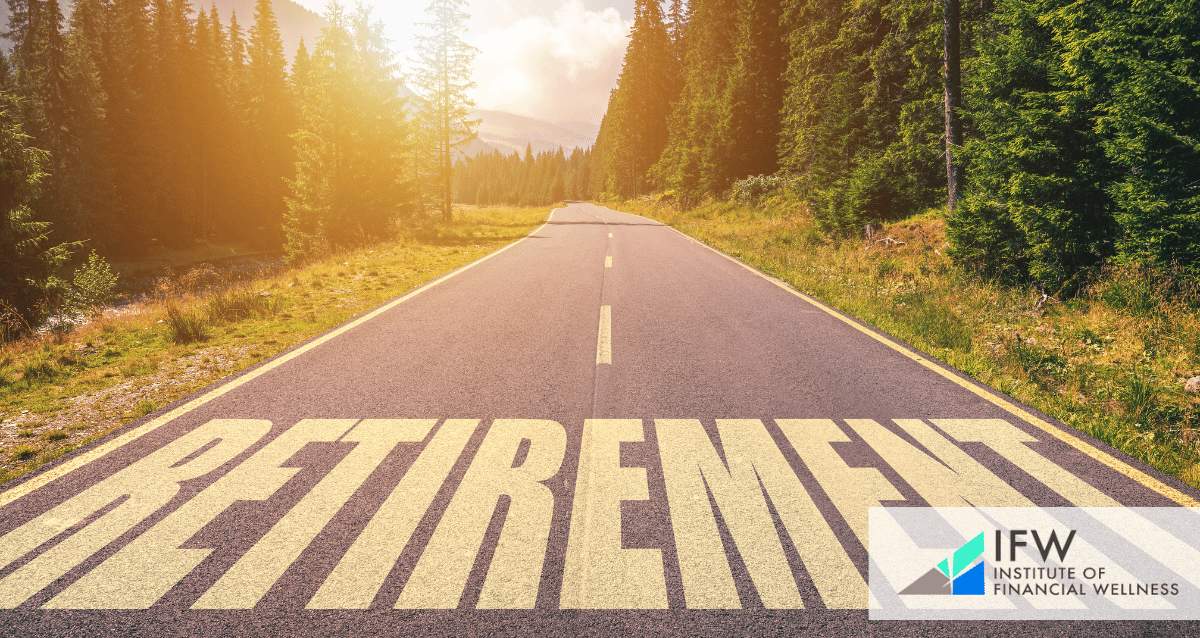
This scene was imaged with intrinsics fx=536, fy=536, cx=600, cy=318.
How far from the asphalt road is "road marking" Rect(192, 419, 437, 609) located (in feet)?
0.04

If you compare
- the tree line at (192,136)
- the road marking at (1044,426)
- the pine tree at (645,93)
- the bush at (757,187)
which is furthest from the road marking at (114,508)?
the pine tree at (645,93)

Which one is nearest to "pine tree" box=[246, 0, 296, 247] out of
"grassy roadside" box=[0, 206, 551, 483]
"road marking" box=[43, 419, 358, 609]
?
"grassy roadside" box=[0, 206, 551, 483]

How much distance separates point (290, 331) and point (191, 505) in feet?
16.8

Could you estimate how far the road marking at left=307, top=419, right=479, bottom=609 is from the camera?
8.05ft

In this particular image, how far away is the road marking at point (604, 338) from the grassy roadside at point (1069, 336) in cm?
393

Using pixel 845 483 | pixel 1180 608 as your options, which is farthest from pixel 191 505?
pixel 1180 608

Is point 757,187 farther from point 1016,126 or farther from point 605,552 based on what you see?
point 605,552

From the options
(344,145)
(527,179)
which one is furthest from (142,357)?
(527,179)

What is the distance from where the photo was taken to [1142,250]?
23.7 feet

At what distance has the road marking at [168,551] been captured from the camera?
2434mm

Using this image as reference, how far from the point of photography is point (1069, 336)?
693 cm

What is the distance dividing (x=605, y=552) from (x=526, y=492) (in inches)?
29.9

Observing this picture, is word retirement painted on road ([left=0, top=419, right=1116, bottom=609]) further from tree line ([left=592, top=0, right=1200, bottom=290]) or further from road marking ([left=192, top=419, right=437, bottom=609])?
tree line ([left=592, top=0, right=1200, bottom=290])

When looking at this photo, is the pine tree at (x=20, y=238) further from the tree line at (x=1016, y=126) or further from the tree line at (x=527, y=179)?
the tree line at (x=527, y=179)
